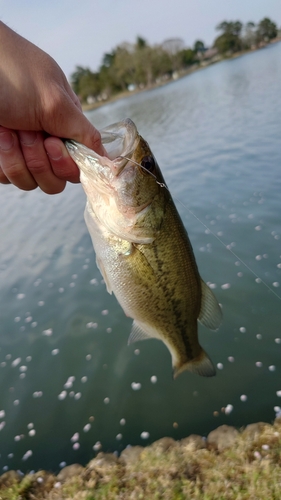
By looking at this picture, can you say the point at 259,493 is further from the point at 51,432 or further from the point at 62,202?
the point at 62,202

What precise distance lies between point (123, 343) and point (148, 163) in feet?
11.8

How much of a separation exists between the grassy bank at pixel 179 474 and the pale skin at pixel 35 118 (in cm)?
251

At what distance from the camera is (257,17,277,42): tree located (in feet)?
272

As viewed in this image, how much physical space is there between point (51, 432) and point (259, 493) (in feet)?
8.13

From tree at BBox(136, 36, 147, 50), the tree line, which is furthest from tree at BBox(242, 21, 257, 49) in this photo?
tree at BBox(136, 36, 147, 50)

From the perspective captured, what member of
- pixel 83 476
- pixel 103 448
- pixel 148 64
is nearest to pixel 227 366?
pixel 103 448

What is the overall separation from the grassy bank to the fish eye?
2.42 m

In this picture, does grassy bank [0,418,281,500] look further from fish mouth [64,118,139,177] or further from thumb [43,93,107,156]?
thumb [43,93,107,156]

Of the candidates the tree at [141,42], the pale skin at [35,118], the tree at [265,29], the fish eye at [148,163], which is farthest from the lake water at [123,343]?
the tree at [265,29]

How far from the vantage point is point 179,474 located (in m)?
2.78

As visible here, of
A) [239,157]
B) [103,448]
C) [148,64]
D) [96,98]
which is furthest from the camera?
[96,98]

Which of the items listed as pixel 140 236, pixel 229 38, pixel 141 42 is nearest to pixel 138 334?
pixel 140 236

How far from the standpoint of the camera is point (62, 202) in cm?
1210

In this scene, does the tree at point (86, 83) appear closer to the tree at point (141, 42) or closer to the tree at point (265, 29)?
the tree at point (141, 42)
